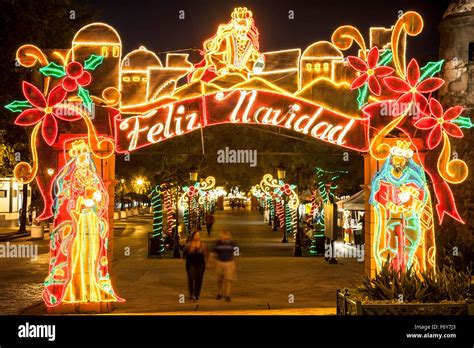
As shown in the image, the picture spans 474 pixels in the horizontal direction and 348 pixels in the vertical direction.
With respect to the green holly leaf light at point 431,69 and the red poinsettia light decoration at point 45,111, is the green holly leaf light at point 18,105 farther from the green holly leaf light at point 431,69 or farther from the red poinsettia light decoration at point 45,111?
the green holly leaf light at point 431,69

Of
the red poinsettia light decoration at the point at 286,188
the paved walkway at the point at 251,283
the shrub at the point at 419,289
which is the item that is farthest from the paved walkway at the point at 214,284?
the shrub at the point at 419,289

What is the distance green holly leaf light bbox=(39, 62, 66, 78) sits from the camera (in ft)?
44.8

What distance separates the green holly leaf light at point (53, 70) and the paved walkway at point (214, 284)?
464 cm

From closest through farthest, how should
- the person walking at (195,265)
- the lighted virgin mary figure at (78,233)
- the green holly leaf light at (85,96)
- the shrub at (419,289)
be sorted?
the shrub at (419,289) < the green holly leaf light at (85,96) < the lighted virgin mary figure at (78,233) < the person walking at (195,265)

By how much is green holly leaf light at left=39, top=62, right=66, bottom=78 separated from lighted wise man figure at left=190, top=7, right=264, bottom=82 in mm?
2557

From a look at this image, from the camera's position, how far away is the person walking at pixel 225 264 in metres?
16.3

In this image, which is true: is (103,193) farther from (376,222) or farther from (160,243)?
(160,243)

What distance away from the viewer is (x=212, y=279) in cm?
2114

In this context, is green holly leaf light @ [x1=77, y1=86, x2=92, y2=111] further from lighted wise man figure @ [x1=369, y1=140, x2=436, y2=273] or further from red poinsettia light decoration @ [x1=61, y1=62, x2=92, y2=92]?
lighted wise man figure @ [x1=369, y1=140, x2=436, y2=273]

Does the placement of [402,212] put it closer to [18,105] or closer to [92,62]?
[92,62]

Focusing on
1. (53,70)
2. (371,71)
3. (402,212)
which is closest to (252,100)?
(371,71)

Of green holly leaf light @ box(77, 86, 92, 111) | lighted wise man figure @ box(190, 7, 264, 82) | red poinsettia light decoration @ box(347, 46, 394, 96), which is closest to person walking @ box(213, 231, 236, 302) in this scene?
lighted wise man figure @ box(190, 7, 264, 82)

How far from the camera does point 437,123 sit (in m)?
13.4
